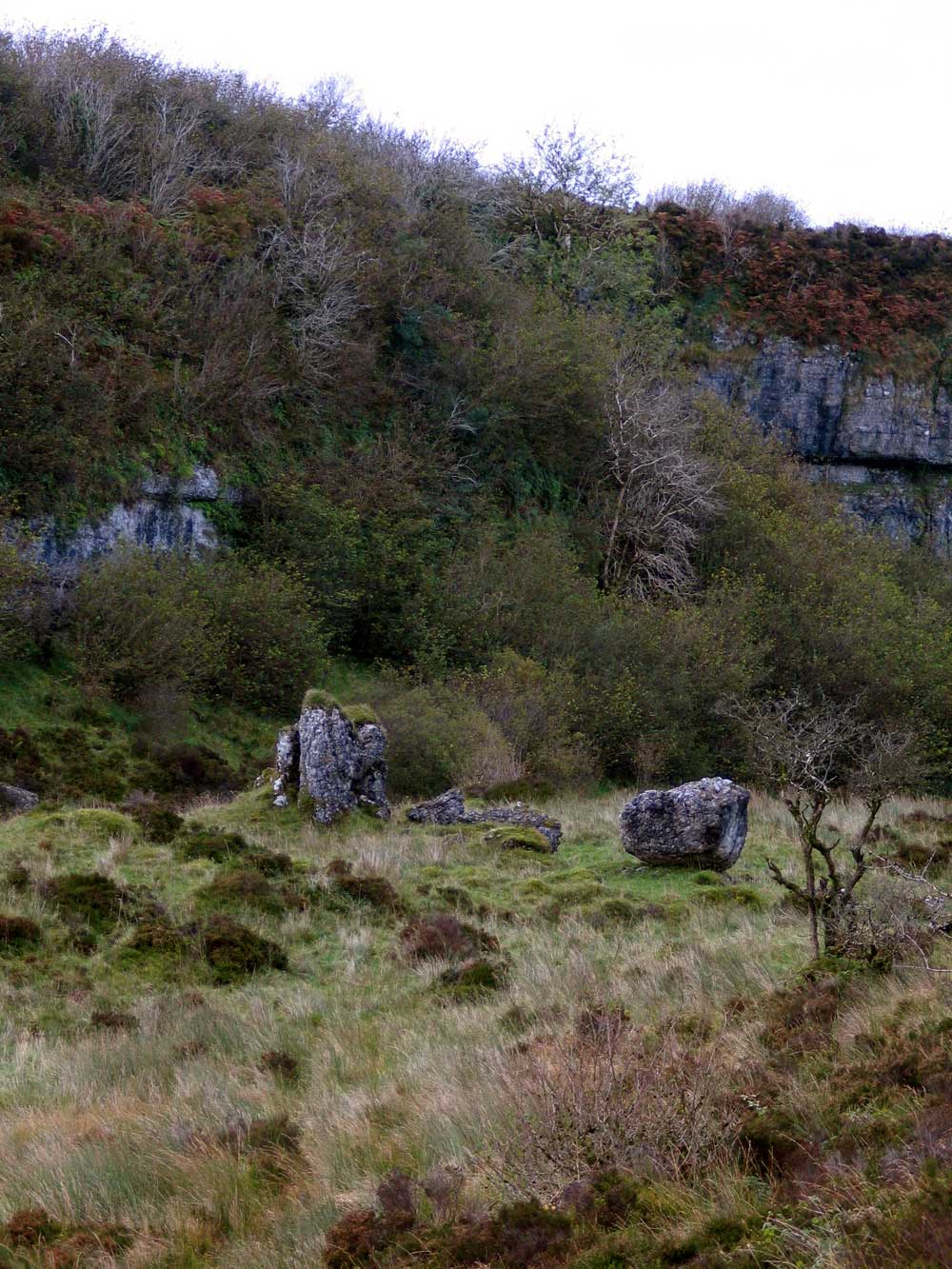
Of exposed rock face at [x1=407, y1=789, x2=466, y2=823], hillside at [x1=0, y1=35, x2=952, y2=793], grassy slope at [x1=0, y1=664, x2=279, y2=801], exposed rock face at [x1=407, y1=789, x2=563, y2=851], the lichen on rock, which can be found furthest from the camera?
hillside at [x1=0, y1=35, x2=952, y2=793]

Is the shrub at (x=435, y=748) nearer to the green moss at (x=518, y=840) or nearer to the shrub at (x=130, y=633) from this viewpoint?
the shrub at (x=130, y=633)

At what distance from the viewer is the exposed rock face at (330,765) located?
1670 centimetres

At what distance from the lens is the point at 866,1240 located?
152 inches

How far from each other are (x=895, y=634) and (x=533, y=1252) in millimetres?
31394

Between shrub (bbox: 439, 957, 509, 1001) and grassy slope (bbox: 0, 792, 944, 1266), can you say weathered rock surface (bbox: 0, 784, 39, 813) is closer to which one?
grassy slope (bbox: 0, 792, 944, 1266)

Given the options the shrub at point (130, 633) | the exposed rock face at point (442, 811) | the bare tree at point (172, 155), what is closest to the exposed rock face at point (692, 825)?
the exposed rock face at point (442, 811)

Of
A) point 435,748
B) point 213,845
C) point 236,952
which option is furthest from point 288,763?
point 435,748

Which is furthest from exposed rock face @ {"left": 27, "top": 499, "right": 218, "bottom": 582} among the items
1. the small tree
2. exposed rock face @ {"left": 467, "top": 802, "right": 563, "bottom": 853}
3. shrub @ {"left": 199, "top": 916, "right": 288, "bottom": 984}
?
shrub @ {"left": 199, "top": 916, "right": 288, "bottom": 984}

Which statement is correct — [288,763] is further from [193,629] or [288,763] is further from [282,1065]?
[282,1065]

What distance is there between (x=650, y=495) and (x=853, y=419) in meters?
17.5

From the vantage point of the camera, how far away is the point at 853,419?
169 ft

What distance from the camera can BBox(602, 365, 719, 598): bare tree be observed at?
3741cm

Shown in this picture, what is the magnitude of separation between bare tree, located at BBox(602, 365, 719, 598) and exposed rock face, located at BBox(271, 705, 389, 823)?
20232 millimetres

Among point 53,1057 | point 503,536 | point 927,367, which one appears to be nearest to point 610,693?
point 503,536
